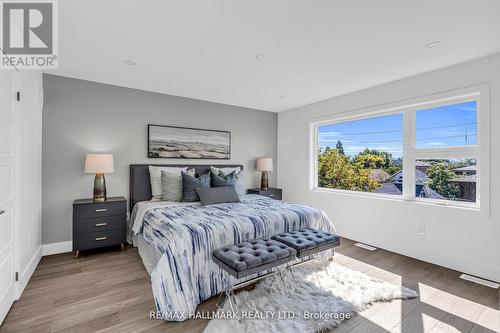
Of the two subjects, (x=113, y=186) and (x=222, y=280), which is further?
(x=113, y=186)

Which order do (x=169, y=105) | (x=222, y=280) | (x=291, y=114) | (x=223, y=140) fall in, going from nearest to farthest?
(x=222, y=280) < (x=169, y=105) < (x=223, y=140) < (x=291, y=114)

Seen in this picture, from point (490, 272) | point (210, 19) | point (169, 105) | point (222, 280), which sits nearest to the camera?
point (210, 19)

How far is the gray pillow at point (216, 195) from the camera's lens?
3.50 metres

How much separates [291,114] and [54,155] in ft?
13.6

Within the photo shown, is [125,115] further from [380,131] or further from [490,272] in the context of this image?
[490,272]

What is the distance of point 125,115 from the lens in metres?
3.85

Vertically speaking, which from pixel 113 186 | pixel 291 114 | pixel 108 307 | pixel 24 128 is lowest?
pixel 108 307

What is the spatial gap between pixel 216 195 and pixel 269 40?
2126 millimetres

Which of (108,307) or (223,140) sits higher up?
(223,140)

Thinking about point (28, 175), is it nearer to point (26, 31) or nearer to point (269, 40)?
point (26, 31)

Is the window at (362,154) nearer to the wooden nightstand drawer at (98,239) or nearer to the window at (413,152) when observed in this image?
the window at (413,152)

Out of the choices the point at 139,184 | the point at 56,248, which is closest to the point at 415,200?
the point at 139,184

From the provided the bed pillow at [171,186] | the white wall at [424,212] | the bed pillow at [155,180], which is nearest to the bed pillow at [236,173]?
the bed pillow at [171,186]

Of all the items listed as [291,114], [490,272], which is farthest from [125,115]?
[490,272]
